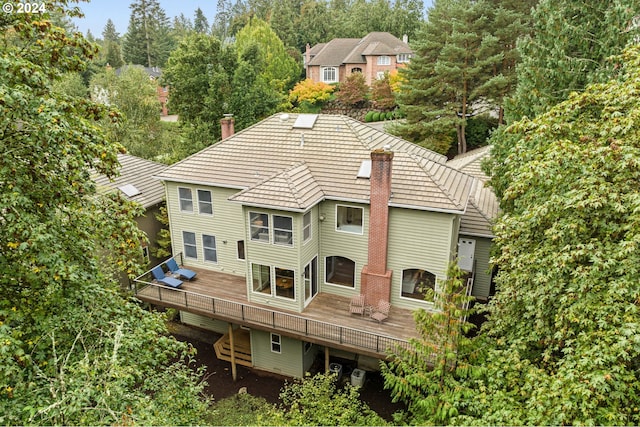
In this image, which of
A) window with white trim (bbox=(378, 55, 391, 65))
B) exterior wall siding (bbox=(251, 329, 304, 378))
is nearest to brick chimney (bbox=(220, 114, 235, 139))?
exterior wall siding (bbox=(251, 329, 304, 378))

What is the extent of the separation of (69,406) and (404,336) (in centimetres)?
1073

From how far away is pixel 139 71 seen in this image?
3391cm

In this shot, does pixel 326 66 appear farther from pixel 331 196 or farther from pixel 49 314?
pixel 49 314

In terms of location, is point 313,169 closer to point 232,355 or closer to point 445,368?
point 232,355

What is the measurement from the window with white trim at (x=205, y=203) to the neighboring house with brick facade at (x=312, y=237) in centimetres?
6

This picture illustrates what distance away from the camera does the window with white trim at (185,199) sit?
61.3 feet

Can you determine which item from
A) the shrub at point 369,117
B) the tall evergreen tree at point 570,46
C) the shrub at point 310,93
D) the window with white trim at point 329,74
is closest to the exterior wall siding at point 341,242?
the tall evergreen tree at point 570,46

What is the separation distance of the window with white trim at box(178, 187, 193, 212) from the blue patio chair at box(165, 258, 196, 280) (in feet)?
7.87

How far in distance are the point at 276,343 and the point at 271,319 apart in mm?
1364

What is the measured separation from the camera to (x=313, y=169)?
17109 millimetres

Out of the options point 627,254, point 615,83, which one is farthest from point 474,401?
point 615,83

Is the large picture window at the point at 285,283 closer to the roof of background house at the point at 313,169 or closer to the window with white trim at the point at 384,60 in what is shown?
the roof of background house at the point at 313,169

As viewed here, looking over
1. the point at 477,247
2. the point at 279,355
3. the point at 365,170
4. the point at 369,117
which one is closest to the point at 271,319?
the point at 279,355

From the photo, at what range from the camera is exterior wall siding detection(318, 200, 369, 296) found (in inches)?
639
